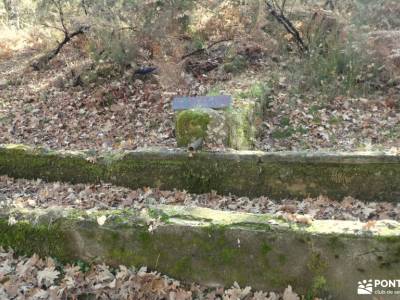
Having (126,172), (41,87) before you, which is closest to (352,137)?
(126,172)

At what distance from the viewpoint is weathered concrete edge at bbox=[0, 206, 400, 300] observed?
3377 millimetres

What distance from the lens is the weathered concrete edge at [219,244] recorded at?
338 cm

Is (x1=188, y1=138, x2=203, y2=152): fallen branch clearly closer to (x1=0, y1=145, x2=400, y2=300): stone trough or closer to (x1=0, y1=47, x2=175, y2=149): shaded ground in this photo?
(x1=0, y1=145, x2=400, y2=300): stone trough

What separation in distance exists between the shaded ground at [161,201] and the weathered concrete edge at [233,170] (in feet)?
0.48

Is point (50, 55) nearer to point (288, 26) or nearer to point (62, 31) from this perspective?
point (62, 31)

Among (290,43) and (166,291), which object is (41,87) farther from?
(166,291)

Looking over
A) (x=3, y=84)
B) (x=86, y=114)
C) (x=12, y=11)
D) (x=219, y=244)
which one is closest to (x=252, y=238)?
(x=219, y=244)

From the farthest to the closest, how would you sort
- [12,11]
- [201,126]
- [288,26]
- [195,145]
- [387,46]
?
[12,11]
[288,26]
[387,46]
[201,126]
[195,145]

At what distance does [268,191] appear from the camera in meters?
5.93

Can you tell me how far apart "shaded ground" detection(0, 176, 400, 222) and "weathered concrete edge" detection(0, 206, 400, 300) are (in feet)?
2.47

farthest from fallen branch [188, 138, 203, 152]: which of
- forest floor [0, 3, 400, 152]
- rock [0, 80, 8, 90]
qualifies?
rock [0, 80, 8, 90]

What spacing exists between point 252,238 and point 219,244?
30 centimetres

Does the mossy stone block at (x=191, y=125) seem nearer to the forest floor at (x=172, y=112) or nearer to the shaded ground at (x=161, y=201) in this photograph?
the shaded ground at (x=161, y=201)

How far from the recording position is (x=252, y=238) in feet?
12.0
